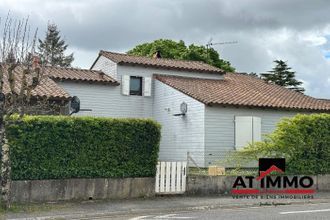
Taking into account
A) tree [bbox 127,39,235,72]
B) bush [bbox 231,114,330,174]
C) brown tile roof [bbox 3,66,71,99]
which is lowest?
bush [bbox 231,114,330,174]

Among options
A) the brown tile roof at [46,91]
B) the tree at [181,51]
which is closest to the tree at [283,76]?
the tree at [181,51]

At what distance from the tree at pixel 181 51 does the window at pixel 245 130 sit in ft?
61.4

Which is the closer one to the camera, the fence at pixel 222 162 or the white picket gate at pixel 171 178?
the white picket gate at pixel 171 178

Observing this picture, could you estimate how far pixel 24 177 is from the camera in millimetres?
13203

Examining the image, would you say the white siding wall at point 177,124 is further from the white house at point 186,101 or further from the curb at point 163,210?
the curb at point 163,210

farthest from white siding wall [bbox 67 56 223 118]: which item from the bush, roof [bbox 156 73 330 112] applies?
the bush

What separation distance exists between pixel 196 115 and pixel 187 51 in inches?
778

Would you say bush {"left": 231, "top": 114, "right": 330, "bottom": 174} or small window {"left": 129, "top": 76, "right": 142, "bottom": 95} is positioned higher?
small window {"left": 129, "top": 76, "right": 142, "bottom": 95}

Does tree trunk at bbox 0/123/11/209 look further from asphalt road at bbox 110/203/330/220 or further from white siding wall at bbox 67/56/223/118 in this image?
white siding wall at bbox 67/56/223/118

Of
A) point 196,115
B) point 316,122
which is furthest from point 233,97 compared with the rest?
point 316,122

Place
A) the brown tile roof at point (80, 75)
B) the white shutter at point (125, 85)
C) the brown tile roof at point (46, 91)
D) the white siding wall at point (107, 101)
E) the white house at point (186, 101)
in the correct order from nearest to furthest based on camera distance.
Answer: the brown tile roof at point (46, 91) < the white house at point (186, 101) < the brown tile roof at point (80, 75) < the white siding wall at point (107, 101) < the white shutter at point (125, 85)

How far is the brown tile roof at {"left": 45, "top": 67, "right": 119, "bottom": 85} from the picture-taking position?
25.0 meters

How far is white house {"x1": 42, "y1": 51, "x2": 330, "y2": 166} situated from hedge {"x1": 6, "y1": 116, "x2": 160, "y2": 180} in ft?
22.5

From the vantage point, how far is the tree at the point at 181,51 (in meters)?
41.6
